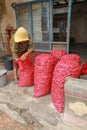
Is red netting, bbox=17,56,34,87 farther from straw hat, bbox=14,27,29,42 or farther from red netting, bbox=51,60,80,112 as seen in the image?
red netting, bbox=51,60,80,112

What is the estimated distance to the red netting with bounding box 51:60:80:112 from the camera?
1.93 meters

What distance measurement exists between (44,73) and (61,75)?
0.40 m

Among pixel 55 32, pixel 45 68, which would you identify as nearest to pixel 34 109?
pixel 45 68

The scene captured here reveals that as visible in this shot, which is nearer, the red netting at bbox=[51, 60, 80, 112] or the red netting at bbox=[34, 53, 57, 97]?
the red netting at bbox=[51, 60, 80, 112]

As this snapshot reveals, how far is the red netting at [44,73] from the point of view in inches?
90.4

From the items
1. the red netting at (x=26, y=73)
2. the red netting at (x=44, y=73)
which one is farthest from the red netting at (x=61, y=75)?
the red netting at (x=26, y=73)

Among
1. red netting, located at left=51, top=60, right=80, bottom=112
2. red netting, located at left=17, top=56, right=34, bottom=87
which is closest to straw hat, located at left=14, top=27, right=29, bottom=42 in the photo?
red netting, located at left=17, top=56, right=34, bottom=87

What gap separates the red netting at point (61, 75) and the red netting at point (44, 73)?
0.85 feet

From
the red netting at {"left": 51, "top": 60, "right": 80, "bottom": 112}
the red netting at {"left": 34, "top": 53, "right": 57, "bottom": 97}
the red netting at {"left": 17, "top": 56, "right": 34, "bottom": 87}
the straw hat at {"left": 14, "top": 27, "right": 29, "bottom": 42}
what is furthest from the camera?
the red netting at {"left": 17, "top": 56, "right": 34, "bottom": 87}

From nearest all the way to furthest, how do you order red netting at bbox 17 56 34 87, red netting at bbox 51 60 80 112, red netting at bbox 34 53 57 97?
red netting at bbox 51 60 80 112
red netting at bbox 34 53 57 97
red netting at bbox 17 56 34 87

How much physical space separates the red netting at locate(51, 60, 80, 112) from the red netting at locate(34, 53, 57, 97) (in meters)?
0.26

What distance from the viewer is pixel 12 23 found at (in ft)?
16.9

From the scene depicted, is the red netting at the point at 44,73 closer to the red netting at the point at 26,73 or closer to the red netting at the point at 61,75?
the red netting at the point at 61,75

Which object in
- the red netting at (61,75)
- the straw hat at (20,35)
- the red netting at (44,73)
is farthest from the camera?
the straw hat at (20,35)
